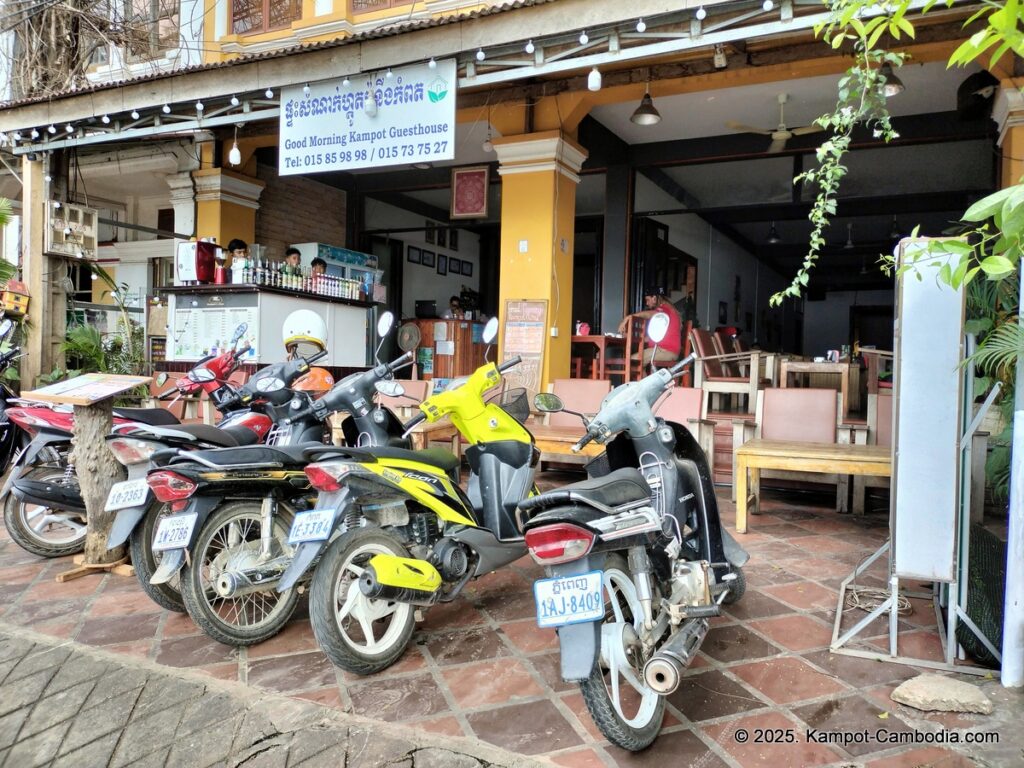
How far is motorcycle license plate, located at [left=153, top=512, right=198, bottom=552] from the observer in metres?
2.46

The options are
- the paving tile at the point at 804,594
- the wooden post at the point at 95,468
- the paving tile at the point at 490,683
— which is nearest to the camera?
the paving tile at the point at 490,683

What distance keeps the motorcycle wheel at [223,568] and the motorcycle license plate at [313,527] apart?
42 centimetres

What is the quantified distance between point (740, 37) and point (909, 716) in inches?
153

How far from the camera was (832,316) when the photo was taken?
1839 cm

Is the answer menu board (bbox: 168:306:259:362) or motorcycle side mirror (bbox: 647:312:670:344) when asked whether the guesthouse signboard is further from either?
motorcycle side mirror (bbox: 647:312:670:344)

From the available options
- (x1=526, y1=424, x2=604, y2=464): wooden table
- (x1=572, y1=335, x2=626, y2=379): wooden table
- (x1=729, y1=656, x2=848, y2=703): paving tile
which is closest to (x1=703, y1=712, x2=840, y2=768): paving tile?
(x1=729, y1=656, x2=848, y2=703): paving tile

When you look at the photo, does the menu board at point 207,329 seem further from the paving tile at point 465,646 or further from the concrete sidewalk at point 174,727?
the paving tile at point 465,646

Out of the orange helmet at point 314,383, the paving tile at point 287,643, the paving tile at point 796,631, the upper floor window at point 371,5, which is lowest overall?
the paving tile at point 287,643

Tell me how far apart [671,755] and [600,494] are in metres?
0.75

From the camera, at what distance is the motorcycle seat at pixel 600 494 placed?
1.85m

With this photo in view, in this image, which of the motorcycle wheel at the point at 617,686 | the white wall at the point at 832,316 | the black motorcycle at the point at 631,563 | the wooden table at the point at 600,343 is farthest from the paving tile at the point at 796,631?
the white wall at the point at 832,316

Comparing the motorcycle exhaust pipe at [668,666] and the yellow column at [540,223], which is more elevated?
the yellow column at [540,223]

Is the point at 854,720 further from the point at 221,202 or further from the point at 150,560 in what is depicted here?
the point at 221,202

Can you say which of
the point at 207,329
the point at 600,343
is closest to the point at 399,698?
the point at 207,329
